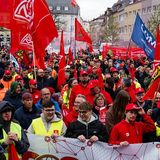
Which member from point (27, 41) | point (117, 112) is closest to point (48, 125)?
point (117, 112)

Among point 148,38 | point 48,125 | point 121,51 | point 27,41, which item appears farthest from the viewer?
point 121,51

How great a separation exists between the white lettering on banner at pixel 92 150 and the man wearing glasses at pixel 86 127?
9 centimetres

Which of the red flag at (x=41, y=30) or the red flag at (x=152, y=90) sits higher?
the red flag at (x=41, y=30)

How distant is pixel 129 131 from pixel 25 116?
180cm

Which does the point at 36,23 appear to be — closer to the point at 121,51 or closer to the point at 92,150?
the point at 92,150

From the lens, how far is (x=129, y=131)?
19.9 ft

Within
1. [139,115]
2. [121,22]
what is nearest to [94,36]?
[121,22]

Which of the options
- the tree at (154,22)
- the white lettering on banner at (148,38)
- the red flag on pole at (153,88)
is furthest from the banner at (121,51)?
the red flag on pole at (153,88)

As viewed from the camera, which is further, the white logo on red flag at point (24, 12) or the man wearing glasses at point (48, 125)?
the white logo on red flag at point (24, 12)

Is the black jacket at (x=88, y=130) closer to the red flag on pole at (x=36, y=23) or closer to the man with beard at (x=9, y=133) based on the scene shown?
the man with beard at (x=9, y=133)

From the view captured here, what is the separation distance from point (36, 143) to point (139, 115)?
4.68ft

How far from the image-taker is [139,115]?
253 inches

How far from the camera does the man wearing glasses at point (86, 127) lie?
235 inches

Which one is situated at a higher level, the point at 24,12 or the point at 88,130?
the point at 24,12
